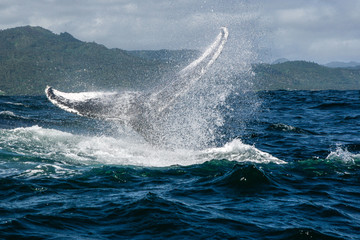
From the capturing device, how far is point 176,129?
15336 millimetres

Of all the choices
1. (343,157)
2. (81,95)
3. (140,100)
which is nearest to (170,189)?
(140,100)

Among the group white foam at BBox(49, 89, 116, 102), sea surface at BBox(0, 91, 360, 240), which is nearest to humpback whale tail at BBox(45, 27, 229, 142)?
white foam at BBox(49, 89, 116, 102)

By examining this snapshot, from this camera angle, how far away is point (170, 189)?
8820 mm

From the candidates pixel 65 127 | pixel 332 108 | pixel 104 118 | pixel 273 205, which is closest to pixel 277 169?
pixel 273 205

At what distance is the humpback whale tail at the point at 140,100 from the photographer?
923 cm

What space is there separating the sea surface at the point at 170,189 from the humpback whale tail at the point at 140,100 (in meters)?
1.36

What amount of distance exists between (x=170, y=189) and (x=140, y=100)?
8.74 feet

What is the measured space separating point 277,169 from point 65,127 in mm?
12235

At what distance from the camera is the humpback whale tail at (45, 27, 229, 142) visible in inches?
364

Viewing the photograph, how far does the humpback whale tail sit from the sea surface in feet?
4.46

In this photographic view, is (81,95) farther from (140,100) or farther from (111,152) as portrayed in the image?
(111,152)

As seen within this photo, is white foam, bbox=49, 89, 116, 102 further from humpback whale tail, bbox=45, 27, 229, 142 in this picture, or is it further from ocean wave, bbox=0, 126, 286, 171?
ocean wave, bbox=0, 126, 286, 171

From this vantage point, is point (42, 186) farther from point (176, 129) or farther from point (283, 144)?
point (283, 144)

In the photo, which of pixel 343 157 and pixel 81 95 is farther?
pixel 343 157
